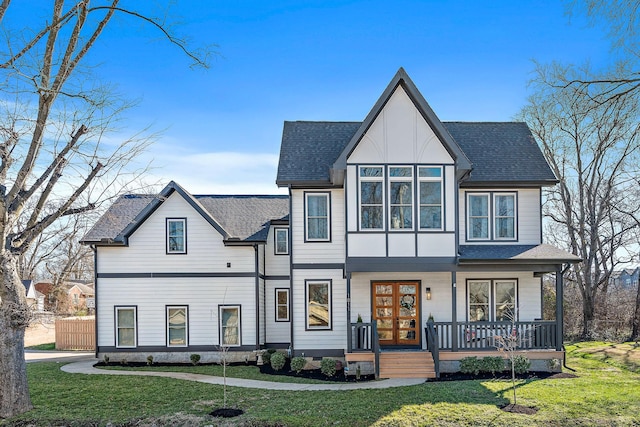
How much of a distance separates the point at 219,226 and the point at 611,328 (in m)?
19.3

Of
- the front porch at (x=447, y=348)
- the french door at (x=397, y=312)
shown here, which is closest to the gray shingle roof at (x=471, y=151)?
the french door at (x=397, y=312)

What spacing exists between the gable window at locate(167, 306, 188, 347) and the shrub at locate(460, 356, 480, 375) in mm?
9821

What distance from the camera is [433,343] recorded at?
14.4 meters

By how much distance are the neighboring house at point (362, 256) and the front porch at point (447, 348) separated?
6 cm

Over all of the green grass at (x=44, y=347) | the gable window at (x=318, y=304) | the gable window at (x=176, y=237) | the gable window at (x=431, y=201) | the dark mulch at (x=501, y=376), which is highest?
the gable window at (x=431, y=201)

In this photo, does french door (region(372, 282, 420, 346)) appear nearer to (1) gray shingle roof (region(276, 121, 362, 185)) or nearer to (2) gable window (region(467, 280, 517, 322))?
(2) gable window (region(467, 280, 517, 322))

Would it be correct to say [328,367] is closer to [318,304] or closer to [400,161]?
[318,304]

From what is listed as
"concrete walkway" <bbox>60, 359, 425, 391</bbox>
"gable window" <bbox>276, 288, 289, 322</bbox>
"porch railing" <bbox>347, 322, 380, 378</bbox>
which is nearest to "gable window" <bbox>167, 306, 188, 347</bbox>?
"concrete walkway" <bbox>60, 359, 425, 391</bbox>

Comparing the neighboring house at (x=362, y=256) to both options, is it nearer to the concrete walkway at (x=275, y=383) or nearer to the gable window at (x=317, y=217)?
the gable window at (x=317, y=217)

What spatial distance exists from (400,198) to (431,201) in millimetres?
985

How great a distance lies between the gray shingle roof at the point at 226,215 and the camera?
17.3 metres

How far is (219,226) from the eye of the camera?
17172 millimetres

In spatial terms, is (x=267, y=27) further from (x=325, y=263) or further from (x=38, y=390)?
(x=38, y=390)

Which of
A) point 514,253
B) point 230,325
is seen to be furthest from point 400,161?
point 230,325
